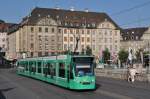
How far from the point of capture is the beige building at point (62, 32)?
119 metres

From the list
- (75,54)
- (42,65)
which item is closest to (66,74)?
(75,54)

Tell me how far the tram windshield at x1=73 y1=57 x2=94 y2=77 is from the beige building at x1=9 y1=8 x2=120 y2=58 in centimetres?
8620

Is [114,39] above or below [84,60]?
above

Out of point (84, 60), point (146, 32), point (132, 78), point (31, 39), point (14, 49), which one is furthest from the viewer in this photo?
point (146, 32)

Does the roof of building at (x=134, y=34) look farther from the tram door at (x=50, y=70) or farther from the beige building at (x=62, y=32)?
the tram door at (x=50, y=70)

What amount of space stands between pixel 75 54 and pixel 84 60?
123 cm

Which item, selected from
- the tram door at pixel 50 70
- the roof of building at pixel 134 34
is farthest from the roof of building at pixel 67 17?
the tram door at pixel 50 70

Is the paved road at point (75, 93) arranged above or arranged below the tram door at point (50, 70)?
below

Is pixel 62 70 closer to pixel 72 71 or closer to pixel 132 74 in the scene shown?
pixel 72 71

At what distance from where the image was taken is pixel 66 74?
27578 mm

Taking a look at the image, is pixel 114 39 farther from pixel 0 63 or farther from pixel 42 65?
pixel 42 65

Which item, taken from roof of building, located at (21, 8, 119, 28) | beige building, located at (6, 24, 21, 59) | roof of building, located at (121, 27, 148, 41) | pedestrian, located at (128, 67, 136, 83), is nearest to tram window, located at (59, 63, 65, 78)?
pedestrian, located at (128, 67, 136, 83)

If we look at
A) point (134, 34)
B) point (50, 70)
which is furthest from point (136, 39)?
point (50, 70)

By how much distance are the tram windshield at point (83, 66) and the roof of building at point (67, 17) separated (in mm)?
92630
